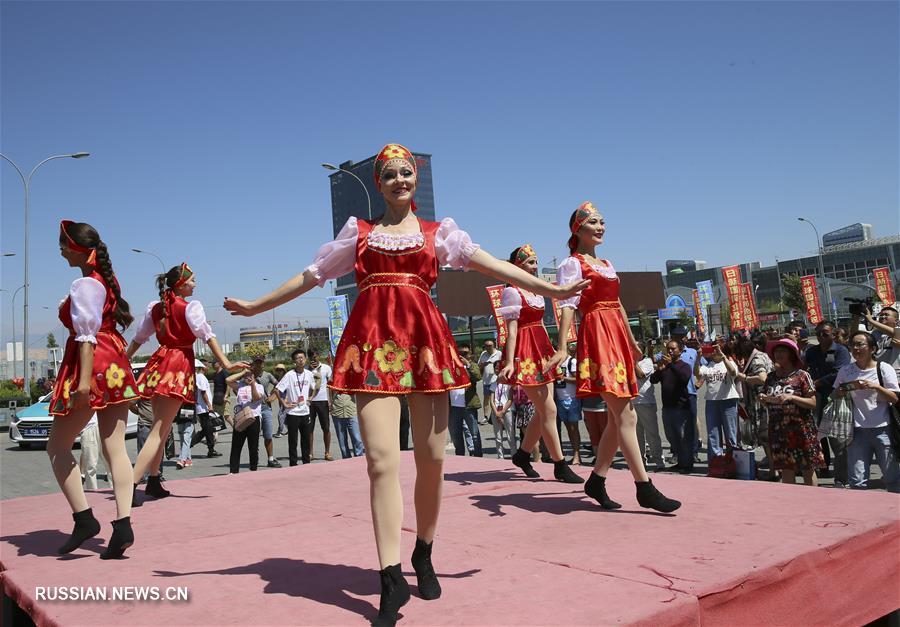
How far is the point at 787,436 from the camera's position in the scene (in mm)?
7219

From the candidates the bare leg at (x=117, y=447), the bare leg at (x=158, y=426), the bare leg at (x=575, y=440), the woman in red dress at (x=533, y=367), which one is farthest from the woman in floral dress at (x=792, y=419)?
the bare leg at (x=117, y=447)

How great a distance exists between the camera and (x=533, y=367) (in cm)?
657

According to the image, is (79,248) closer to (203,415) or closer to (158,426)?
(158,426)

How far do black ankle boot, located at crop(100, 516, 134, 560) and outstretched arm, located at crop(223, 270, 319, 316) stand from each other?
1749 mm

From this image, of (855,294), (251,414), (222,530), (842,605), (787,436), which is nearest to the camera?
(842,605)

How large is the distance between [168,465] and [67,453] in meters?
10.1

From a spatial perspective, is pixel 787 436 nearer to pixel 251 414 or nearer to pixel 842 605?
pixel 842 605

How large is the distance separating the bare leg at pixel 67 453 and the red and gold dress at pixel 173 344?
1.51 m

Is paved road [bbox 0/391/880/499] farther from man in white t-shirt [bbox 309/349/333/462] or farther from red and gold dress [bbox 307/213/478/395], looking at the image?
red and gold dress [bbox 307/213/478/395]

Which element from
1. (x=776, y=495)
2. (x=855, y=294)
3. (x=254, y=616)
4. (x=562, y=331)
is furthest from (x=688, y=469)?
(x=855, y=294)

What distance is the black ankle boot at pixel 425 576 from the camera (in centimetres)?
325

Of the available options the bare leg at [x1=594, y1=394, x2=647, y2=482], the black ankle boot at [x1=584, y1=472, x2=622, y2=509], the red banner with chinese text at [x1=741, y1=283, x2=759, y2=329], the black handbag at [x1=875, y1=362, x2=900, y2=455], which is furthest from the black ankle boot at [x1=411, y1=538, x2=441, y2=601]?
the red banner with chinese text at [x1=741, y1=283, x2=759, y2=329]

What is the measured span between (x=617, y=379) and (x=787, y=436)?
323 cm

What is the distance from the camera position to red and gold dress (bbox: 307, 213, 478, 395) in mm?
3406
